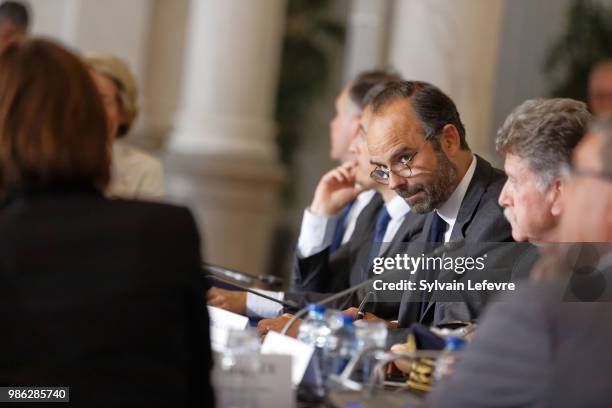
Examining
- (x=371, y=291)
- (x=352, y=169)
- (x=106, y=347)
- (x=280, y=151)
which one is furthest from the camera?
(x=280, y=151)

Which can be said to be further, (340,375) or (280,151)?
(280,151)

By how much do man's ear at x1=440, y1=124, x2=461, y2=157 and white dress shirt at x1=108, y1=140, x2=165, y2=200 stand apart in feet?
7.30

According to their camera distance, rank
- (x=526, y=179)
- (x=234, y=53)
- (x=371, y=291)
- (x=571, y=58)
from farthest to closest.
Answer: (x=571, y=58) < (x=234, y=53) < (x=371, y=291) < (x=526, y=179)

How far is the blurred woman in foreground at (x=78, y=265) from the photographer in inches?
88.7

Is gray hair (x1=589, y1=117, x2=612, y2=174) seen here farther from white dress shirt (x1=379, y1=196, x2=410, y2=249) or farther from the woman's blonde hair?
the woman's blonde hair

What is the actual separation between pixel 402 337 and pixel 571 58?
843 cm

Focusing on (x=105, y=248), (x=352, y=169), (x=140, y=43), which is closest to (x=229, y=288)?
(x=352, y=169)

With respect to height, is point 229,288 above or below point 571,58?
below

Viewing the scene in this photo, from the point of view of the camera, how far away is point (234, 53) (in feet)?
27.1

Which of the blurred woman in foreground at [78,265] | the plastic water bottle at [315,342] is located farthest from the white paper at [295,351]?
the blurred woman in foreground at [78,265]

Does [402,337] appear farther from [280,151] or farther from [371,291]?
[280,151]

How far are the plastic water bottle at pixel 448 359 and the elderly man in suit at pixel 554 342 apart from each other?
21 centimetres

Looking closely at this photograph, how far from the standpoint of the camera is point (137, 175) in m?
5.60

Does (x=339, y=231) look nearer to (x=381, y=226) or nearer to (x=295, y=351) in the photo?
(x=381, y=226)
